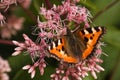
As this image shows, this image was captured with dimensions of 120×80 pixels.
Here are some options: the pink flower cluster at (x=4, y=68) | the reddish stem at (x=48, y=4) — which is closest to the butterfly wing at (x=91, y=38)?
the reddish stem at (x=48, y=4)

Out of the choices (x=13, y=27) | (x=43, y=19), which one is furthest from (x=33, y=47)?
(x=13, y=27)

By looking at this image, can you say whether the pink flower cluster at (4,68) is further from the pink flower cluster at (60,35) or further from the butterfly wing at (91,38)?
the butterfly wing at (91,38)

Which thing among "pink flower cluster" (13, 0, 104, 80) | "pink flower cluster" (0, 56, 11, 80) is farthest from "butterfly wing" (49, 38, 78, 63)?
"pink flower cluster" (0, 56, 11, 80)

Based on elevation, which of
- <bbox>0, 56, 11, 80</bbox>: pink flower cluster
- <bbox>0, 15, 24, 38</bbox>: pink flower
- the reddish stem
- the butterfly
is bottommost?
<bbox>0, 56, 11, 80</bbox>: pink flower cluster

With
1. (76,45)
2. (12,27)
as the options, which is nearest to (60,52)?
(76,45)

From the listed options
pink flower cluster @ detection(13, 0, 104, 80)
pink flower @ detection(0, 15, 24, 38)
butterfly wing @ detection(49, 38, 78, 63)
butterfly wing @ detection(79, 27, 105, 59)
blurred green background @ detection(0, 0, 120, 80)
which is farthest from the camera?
pink flower @ detection(0, 15, 24, 38)

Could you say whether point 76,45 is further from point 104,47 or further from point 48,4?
point 104,47

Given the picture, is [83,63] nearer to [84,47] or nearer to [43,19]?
[84,47]

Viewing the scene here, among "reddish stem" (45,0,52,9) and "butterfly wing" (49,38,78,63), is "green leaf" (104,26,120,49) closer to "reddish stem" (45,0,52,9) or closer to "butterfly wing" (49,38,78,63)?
"reddish stem" (45,0,52,9)
